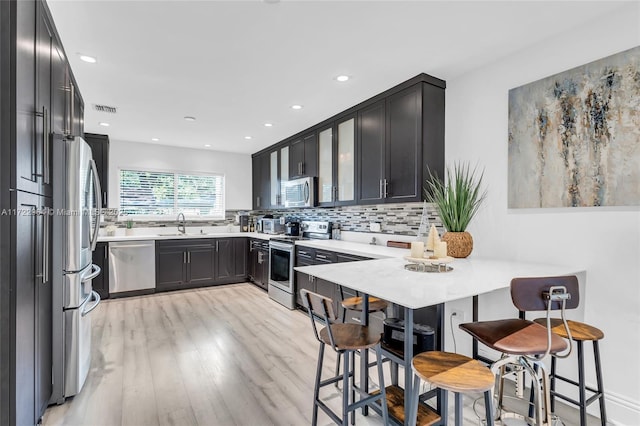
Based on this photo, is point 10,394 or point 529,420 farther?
point 529,420

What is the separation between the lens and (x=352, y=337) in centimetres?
168

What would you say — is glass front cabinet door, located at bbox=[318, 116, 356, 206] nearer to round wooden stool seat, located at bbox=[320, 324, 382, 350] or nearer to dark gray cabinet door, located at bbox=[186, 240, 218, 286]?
round wooden stool seat, located at bbox=[320, 324, 382, 350]

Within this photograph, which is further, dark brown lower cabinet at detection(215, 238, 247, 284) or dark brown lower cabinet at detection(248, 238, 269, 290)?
dark brown lower cabinet at detection(215, 238, 247, 284)

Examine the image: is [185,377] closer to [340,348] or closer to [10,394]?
[10,394]

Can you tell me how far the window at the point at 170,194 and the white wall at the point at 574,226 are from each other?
4.71 m

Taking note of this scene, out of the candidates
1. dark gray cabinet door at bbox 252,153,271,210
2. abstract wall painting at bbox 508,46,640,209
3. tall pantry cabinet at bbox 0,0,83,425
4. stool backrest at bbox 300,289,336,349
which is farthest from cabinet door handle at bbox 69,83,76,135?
abstract wall painting at bbox 508,46,640,209

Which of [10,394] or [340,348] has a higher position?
[340,348]

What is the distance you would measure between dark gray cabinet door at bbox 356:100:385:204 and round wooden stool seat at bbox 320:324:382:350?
64.9 inches

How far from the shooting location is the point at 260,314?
392 centimetres

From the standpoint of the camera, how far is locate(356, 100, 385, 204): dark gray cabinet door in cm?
317

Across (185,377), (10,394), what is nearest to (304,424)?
(185,377)

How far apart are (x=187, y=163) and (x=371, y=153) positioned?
3906 millimetres

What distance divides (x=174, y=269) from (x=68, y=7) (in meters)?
3.97

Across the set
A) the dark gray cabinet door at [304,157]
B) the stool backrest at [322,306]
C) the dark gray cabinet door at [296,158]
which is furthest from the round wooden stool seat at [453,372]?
the dark gray cabinet door at [296,158]
